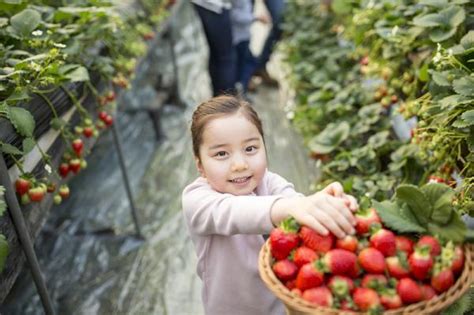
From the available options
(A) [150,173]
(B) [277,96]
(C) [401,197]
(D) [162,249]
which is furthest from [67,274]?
(B) [277,96]

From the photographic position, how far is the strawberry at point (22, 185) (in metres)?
1.80

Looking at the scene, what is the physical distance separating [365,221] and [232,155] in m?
0.41

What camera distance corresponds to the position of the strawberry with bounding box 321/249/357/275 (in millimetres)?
1048

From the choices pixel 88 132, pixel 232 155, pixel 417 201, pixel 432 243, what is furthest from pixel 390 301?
pixel 88 132

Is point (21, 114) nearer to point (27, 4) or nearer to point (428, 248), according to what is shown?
Result: point (27, 4)

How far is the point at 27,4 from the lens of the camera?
97.1 inches

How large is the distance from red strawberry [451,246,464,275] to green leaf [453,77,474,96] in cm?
76

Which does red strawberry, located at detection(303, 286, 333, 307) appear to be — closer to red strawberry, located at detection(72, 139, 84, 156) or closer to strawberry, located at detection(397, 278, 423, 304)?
strawberry, located at detection(397, 278, 423, 304)

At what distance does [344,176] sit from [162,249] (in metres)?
1.07

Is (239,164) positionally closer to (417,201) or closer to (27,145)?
(417,201)

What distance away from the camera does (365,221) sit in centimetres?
112

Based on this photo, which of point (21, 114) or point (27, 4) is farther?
point (27, 4)

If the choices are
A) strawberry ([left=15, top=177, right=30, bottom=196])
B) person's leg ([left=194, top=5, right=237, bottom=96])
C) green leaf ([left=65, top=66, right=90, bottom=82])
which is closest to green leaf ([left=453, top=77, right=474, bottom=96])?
green leaf ([left=65, top=66, right=90, bottom=82])

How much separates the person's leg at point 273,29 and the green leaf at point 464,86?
9.95 ft
